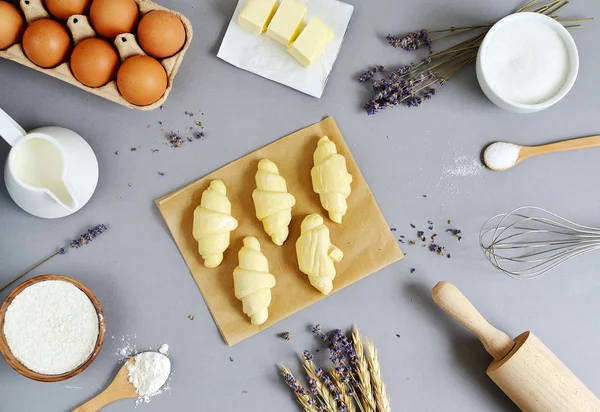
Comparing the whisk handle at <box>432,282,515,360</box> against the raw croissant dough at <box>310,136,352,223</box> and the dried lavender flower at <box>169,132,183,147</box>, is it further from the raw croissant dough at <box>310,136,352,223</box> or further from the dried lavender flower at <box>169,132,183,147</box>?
the dried lavender flower at <box>169,132,183,147</box>

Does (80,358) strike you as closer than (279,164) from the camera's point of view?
Yes

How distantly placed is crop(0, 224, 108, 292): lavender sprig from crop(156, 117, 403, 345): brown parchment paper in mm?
171

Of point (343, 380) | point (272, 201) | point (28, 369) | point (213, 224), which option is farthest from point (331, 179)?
point (28, 369)

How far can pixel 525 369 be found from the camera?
1.28 m

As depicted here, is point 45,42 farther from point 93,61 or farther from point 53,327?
point 53,327

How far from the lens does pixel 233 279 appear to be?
1.39 metres

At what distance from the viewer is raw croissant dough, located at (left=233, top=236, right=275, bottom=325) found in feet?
4.32

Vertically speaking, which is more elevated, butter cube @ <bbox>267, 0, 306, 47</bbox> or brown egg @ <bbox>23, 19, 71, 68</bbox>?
brown egg @ <bbox>23, 19, 71, 68</bbox>

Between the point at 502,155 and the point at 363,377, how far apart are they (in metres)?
0.68

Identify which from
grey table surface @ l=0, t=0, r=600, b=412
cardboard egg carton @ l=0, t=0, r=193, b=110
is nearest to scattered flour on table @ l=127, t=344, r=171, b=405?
grey table surface @ l=0, t=0, r=600, b=412

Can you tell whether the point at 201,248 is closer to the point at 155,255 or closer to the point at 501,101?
the point at 155,255

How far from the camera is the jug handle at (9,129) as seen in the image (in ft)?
3.88

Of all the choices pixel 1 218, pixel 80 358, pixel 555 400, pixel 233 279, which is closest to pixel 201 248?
pixel 233 279

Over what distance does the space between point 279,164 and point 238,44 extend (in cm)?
33
